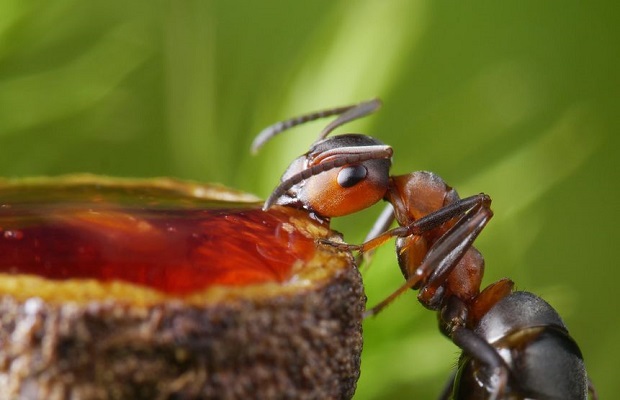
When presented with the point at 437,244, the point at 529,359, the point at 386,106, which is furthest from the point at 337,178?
the point at 386,106

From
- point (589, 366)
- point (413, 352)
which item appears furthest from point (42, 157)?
point (589, 366)

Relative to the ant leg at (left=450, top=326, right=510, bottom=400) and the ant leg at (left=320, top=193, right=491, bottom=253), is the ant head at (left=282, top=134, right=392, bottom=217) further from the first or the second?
the ant leg at (left=450, top=326, right=510, bottom=400)

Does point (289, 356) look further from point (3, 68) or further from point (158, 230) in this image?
point (3, 68)

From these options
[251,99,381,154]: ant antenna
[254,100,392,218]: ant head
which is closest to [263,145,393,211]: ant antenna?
[254,100,392,218]: ant head

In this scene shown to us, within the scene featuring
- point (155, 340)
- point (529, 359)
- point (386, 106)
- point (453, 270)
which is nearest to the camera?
point (155, 340)

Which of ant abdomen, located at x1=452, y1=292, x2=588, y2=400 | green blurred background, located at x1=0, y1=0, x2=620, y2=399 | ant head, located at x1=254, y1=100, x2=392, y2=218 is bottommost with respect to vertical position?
green blurred background, located at x1=0, y1=0, x2=620, y2=399

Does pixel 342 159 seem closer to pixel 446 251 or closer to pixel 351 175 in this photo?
pixel 351 175
